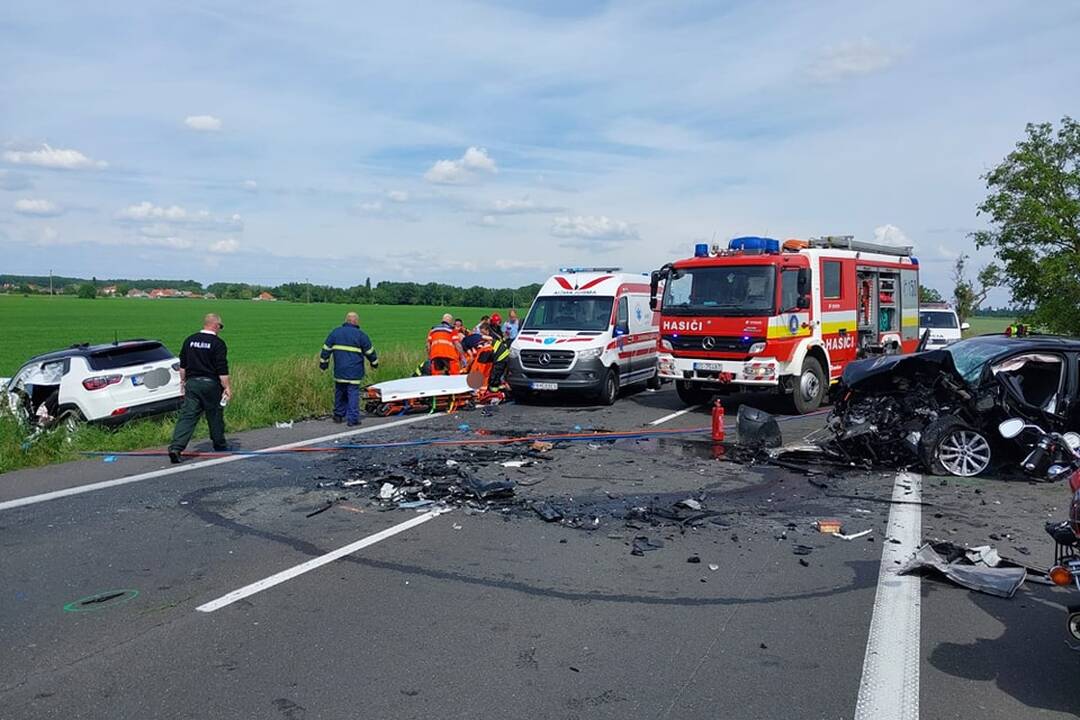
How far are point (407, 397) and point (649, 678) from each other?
35.7 feet

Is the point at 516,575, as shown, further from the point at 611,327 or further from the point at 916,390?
the point at 611,327

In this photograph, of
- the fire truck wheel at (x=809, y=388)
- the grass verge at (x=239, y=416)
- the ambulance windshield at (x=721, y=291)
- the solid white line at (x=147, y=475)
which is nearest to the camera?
the solid white line at (x=147, y=475)

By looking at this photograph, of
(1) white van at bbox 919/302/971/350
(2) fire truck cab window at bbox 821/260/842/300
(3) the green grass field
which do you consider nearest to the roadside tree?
(1) white van at bbox 919/302/971/350

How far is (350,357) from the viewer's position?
13047mm

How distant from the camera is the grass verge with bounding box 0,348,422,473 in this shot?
34.1 ft

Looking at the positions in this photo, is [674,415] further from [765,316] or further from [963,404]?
[963,404]

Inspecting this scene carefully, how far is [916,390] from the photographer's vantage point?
9695 mm

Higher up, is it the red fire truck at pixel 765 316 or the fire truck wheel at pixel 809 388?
the red fire truck at pixel 765 316

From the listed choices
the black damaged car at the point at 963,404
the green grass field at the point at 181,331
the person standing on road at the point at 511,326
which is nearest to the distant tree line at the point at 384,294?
the green grass field at the point at 181,331

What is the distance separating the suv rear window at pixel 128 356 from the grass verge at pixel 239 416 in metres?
0.91

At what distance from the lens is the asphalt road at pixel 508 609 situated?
396 cm

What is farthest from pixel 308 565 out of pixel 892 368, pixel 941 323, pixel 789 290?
pixel 941 323

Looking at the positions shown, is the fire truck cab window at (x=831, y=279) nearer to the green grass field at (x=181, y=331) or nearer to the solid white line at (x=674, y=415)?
the solid white line at (x=674, y=415)

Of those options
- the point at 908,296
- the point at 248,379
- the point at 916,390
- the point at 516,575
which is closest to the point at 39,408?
the point at 248,379
